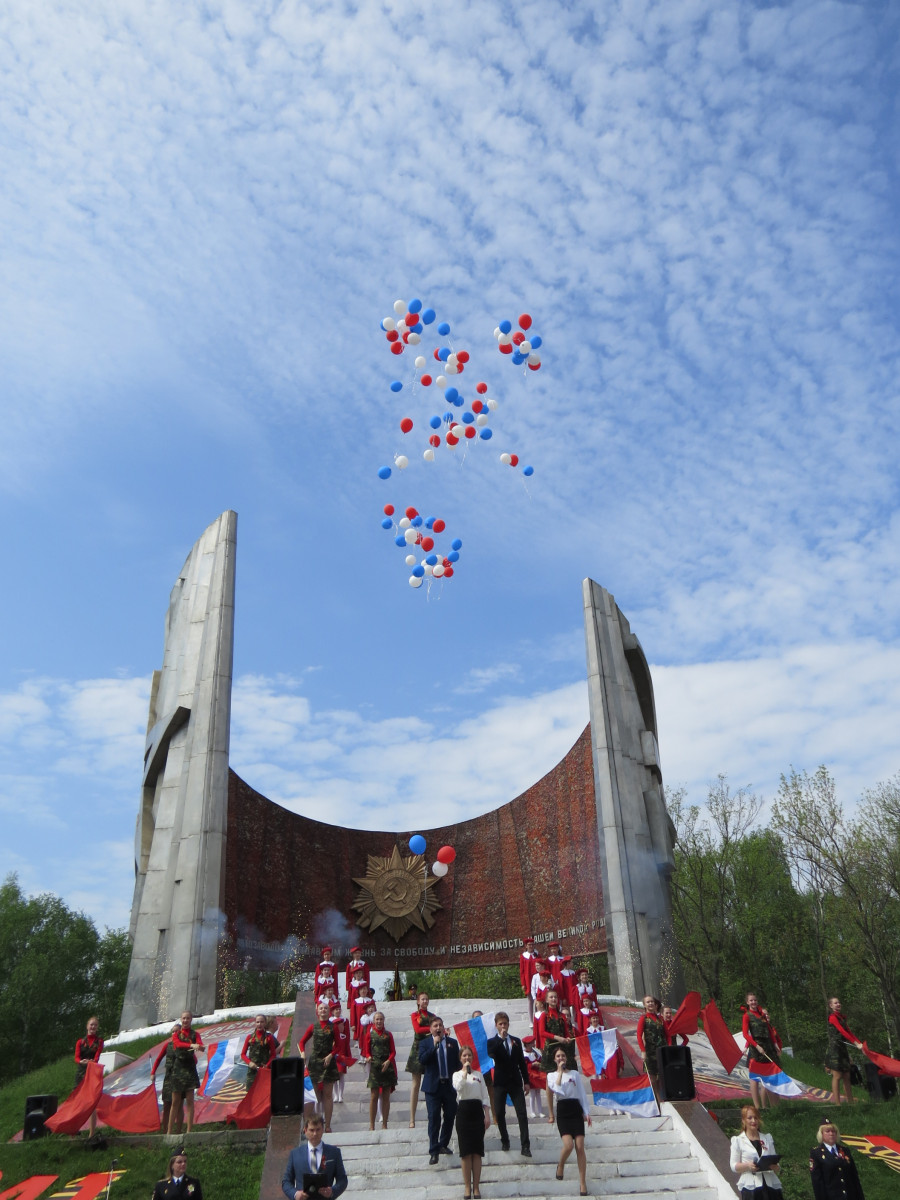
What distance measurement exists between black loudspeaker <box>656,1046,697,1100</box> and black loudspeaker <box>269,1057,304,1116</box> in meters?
3.63

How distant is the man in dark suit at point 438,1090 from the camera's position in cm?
889

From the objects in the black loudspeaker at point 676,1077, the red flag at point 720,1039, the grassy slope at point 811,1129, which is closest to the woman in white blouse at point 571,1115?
the black loudspeaker at point 676,1077

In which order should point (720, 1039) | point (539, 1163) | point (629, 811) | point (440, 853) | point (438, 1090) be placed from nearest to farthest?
point (539, 1163), point (438, 1090), point (720, 1039), point (629, 811), point (440, 853)

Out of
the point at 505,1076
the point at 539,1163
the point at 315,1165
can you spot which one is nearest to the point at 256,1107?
the point at 505,1076

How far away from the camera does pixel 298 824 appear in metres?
22.9

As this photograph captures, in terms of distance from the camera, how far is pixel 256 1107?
383 inches

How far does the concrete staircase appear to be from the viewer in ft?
27.3

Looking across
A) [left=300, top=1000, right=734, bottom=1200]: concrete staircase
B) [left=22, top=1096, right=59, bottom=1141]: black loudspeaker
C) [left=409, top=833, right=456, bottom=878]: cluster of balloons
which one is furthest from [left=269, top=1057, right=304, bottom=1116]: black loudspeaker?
[left=409, top=833, right=456, bottom=878]: cluster of balloons

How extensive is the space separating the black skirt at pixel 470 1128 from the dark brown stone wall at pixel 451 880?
39.5 feet

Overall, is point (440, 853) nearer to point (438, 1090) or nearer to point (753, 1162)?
point (438, 1090)

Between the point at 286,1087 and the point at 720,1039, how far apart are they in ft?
18.0

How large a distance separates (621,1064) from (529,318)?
10938 mm

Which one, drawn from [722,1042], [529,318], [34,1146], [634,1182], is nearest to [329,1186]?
[634,1182]

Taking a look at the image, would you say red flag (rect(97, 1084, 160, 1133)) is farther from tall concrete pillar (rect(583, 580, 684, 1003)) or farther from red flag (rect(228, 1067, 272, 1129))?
tall concrete pillar (rect(583, 580, 684, 1003))
